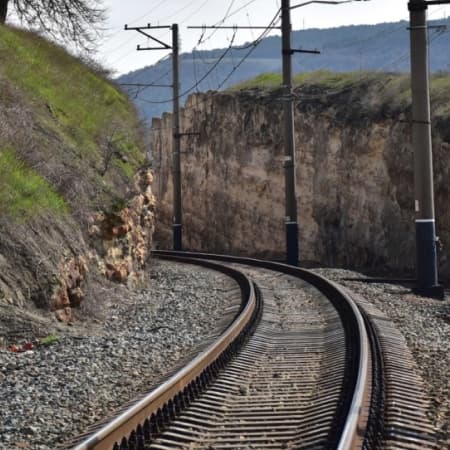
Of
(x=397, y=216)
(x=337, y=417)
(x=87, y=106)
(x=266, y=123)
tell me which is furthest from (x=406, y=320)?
(x=266, y=123)

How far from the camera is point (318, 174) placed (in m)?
35.8

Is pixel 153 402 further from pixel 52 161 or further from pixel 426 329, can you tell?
pixel 52 161

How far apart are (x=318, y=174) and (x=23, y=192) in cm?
2345

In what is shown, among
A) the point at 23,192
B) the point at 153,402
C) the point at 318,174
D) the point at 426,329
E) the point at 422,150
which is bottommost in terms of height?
the point at 426,329

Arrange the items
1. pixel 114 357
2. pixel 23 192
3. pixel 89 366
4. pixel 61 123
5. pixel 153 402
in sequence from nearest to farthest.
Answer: pixel 153 402 < pixel 89 366 < pixel 114 357 < pixel 23 192 < pixel 61 123

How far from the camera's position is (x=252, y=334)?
12148mm

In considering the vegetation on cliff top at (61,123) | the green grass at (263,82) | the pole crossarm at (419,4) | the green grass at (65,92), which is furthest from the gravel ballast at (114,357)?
the green grass at (263,82)

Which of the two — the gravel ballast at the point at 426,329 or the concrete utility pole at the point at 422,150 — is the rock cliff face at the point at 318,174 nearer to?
the concrete utility pole at the point at 422,150

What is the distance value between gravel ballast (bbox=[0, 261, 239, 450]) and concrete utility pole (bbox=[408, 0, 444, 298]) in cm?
536

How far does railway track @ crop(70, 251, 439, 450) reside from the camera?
262 inches

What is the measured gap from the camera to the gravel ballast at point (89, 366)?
7238 millimetres

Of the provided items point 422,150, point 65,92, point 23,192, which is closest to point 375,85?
point 422,150

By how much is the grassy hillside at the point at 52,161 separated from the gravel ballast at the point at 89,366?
41.3 inches

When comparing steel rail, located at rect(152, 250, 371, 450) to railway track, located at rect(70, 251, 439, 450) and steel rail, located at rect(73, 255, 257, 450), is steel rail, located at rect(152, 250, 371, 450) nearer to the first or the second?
railway track, located at rect(70, 251, 439, 450)
